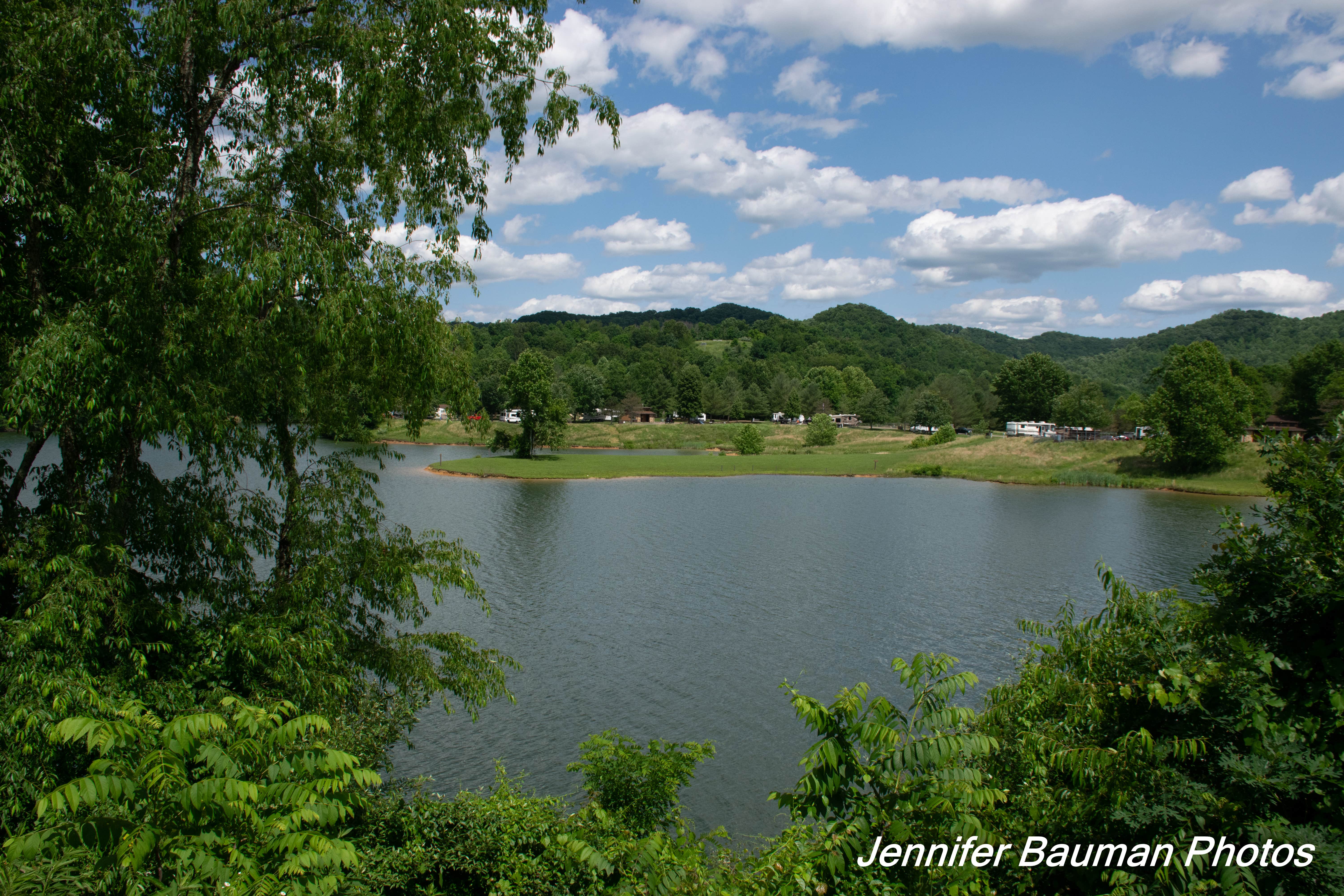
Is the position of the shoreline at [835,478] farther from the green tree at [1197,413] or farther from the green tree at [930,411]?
the green tree at [930,411]

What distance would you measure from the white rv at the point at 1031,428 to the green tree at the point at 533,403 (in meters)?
65.9

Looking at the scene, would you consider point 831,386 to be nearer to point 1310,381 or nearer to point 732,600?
point 1310,381

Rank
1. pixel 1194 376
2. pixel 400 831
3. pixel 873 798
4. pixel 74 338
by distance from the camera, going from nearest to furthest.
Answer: pixel 873 798 → pixel 74 338 → pixel 400 831 → pixel 1194 376

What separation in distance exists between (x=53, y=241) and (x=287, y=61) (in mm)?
4100

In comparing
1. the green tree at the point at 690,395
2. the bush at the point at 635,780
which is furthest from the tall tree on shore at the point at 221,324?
the green tree at the point at 690,395

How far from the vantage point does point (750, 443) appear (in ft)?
360

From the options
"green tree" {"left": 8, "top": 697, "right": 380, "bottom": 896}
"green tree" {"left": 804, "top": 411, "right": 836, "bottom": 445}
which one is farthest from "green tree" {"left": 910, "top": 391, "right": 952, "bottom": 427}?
"green tree" {"left": 8, "top": 697, "right": 380, "bottom": 896}

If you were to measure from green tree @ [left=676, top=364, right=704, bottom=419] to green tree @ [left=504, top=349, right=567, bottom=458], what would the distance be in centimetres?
6139

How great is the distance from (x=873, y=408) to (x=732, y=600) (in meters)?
124

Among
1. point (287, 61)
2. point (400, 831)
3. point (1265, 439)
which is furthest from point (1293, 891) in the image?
point (287, 61)

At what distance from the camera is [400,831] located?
9.68 m

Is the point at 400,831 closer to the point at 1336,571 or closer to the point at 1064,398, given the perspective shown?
the point at 1336,571

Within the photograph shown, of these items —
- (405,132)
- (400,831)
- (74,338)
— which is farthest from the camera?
(405,132)

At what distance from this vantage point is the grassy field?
236 ft
